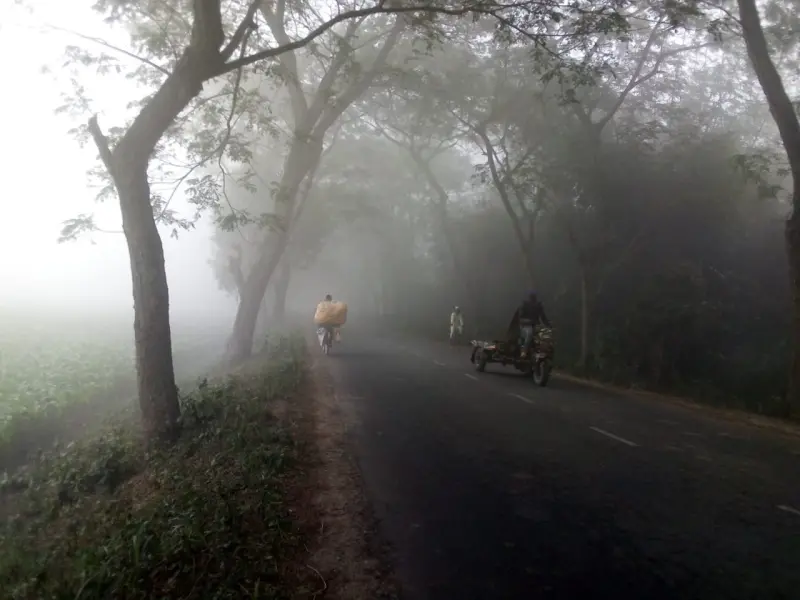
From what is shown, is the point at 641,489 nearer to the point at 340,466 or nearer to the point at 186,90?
the point at 340,466

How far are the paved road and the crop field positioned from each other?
9715mm

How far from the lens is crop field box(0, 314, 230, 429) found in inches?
693

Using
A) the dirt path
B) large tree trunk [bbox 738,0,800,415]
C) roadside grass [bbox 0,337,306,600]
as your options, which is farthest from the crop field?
large tree trunk [bbox 738,0,800,415]

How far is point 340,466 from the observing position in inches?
336

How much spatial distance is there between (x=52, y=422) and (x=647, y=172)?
56.7 ft

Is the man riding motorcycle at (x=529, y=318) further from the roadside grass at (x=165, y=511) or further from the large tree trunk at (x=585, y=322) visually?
the roadside grass at (x=165, y=511)

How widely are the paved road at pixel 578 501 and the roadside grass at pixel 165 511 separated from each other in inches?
42.8

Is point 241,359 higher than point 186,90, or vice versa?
point 186,90

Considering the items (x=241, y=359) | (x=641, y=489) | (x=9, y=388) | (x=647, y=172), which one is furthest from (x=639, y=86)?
(x=9, y=388)

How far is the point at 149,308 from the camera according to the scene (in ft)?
34.0

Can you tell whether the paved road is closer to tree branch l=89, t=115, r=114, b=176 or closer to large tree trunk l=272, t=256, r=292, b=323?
tree branch l=89, t=115, r=114, b=176

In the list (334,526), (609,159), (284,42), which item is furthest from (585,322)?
(334,526)

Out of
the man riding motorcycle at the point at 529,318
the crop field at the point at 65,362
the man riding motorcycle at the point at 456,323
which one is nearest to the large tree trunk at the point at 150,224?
the crop field at the point at 65,362

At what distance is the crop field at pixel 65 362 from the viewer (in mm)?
17614
